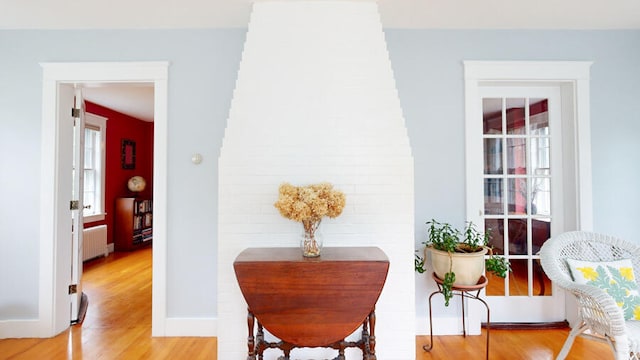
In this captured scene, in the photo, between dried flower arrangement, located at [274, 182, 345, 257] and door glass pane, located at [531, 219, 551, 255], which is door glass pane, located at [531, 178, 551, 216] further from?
dried flower arrangement, located at [274, 182, 345, 257]

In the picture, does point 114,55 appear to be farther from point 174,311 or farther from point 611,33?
point 611,33

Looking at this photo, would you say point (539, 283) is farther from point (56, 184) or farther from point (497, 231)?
point (56, 184)

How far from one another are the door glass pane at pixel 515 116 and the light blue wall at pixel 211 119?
1.11 feet

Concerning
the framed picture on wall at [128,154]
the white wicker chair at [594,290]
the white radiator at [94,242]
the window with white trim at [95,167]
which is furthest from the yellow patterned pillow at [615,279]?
the framed picture on wall at [128,154]

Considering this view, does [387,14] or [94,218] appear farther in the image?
[94,218]

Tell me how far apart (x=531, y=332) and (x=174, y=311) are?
2.71m

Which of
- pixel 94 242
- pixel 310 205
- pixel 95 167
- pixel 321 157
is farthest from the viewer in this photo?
pixel 95 167

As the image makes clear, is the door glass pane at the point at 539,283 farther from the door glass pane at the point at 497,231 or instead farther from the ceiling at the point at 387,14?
the ceiling at the point at 387,14

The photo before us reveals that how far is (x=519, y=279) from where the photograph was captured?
2506 millimetres

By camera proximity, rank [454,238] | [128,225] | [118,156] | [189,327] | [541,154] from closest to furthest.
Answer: [454,238] → [189,327] → [541,154] → [128,225] → [118,156]

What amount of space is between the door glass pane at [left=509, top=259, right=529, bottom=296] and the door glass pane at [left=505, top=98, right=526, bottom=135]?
1052 millimetres

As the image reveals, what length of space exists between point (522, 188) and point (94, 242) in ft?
17.3

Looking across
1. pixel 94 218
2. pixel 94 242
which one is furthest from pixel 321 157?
pixel 94 218

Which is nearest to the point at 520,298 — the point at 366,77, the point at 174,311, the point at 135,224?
the point at 366,77
